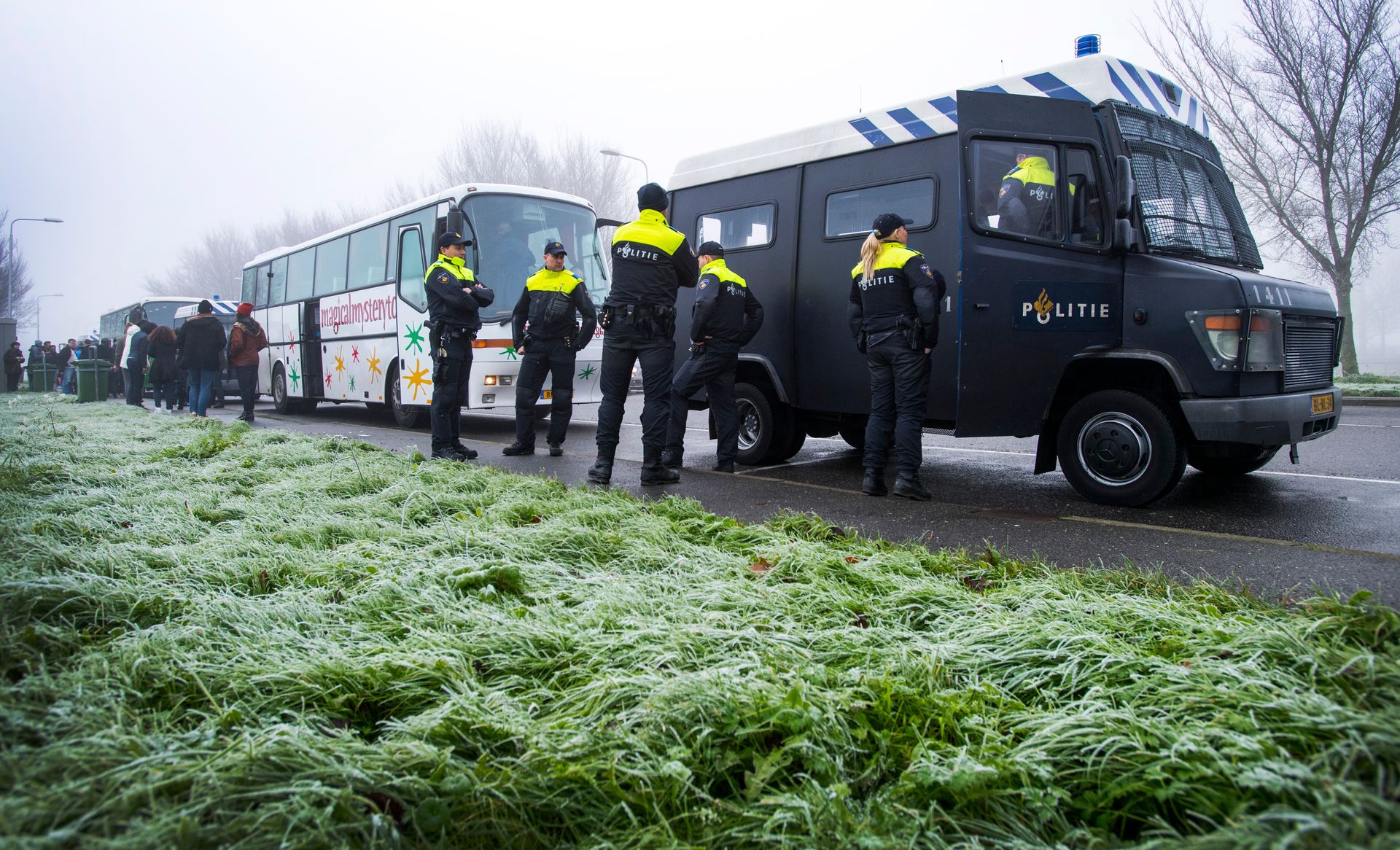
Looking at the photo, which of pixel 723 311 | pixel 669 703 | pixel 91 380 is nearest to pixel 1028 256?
pixel 723 311

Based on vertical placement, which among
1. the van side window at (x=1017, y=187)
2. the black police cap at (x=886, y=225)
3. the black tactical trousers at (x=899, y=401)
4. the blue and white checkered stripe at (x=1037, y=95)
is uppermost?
the blue and white checkered stripe at (x=1037, y=95)

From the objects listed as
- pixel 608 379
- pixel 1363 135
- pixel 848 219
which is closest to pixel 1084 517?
pixel 848 219

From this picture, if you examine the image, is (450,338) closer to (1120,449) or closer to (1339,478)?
(1120,449)

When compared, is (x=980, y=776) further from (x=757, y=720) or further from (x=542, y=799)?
(x=542, y=799)

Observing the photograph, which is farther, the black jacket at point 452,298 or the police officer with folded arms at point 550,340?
A: the police officer with folded arms at point 550,340

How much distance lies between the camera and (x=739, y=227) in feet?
26.2

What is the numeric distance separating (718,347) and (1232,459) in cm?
392

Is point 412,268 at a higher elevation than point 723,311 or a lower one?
higher

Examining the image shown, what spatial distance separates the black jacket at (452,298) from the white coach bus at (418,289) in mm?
2758

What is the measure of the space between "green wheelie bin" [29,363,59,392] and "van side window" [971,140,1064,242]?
33416mm

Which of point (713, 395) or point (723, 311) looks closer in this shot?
point (723, 311)

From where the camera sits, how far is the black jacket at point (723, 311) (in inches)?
272

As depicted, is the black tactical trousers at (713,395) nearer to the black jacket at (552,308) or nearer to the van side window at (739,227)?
the van side window at (739,227)

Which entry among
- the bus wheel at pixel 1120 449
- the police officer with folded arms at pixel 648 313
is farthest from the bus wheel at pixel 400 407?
the bus wheel at pixel 1120 449
